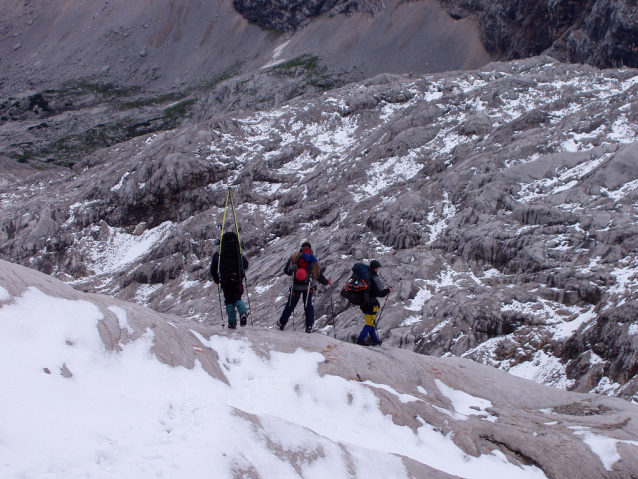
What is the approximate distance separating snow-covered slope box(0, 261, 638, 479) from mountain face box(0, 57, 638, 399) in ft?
16.1

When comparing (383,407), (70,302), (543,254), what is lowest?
(543,254)

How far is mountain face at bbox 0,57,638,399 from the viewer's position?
662 inches

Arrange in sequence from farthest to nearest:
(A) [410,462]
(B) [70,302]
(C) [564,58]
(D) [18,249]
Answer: (C) [564,58], (D) [18,249], (B) [70,302], (A) [410,462]

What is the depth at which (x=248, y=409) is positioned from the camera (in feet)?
26.1

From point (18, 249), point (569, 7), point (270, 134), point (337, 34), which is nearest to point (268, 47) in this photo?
point (337, 34)

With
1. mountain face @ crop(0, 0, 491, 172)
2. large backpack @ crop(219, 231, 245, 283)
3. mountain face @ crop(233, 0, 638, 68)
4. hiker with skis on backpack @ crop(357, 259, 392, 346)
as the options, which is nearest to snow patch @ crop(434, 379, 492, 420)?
hiker with skis on backpack @ crop(357, 259, 392, 346)

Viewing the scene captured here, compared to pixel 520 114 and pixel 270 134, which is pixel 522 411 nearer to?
pixel 520 114

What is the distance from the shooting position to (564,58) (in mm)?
69438

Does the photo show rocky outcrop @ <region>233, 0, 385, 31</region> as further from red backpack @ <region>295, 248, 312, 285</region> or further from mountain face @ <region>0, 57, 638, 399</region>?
red backpack @ <region>295, 248, 312, 285</region>

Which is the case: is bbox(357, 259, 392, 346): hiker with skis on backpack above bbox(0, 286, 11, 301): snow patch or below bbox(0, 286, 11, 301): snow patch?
below

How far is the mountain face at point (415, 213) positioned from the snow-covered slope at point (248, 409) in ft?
16.1

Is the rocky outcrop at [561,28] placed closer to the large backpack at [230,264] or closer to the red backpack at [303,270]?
the red backpack at [303,270]

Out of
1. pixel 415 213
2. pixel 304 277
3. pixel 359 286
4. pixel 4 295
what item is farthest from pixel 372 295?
pixel 415 213

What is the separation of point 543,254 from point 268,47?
99605mm
